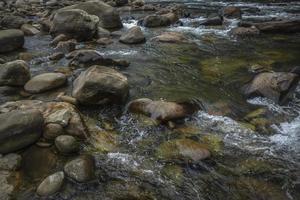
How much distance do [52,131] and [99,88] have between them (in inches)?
58.4

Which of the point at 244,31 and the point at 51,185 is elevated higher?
the point at 51,185

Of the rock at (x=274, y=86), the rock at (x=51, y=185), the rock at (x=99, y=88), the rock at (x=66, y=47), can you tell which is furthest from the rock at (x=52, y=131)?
the rock at (x=66, y=47)

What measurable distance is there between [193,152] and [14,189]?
2.66 m

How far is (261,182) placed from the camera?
5449 millimetres

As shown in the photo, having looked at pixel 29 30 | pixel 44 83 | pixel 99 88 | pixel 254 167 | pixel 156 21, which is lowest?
pixel 29 30

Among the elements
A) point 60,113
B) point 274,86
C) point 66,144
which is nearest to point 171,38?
point 274,86

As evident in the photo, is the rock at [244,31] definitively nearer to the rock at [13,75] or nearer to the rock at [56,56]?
the rock at [56,56]

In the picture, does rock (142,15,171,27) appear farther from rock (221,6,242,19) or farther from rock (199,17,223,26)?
rock (221,6,242,19)

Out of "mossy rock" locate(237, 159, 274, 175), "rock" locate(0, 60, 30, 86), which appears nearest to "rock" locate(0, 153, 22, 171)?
"rock" locate(0, 60, 30, 86)

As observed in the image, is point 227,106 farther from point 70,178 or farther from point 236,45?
point 236,45

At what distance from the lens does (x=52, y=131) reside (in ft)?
20.5

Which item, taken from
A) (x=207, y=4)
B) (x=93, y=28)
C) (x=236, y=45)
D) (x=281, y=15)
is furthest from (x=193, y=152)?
→ (x=207, y=4)

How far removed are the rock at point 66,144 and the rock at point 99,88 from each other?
1.47m

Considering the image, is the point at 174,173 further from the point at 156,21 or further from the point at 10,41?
the point at 156,21
